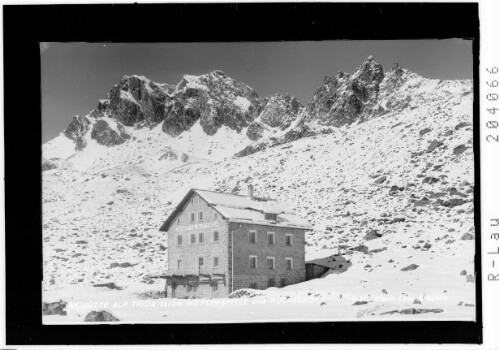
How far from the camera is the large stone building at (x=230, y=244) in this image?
69.7ft

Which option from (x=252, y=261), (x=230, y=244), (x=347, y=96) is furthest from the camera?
(x=347, y=96)

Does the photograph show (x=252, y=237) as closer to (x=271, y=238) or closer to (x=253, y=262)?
(x=271, y=238)

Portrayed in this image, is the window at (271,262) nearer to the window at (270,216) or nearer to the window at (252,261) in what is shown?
the window at (252,261)

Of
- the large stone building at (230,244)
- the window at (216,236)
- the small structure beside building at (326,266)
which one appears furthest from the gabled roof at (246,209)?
the small structure beside building at (326,266)

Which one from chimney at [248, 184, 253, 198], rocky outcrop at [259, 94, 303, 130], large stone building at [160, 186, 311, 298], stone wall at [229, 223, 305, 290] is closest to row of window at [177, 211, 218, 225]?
large stone building at [160, 186, 311, 298]

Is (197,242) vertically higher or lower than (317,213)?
lower

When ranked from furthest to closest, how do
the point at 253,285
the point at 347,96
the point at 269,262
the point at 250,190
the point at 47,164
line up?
the point at 347,96, the point at 250,190, the point at 269,262, the point at 253,285, the point at 47,164

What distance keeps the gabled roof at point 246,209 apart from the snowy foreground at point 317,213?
231 millimetres

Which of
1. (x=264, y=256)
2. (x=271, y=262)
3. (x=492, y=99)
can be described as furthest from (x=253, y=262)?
(x=492, y=99)

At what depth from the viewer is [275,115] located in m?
22.6

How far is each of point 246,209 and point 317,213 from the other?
2437 millimetres

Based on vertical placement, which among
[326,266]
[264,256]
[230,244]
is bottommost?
[326,266]

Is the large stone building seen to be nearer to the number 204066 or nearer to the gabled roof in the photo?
the gabled roof

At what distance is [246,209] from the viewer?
21.9 metres
